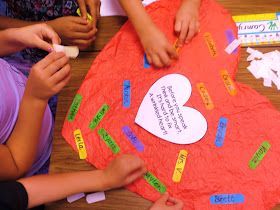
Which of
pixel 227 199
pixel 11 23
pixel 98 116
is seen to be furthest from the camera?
pixel 11 23

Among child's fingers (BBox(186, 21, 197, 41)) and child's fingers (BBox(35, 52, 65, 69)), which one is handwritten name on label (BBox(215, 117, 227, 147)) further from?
child's fingers (BBox(35, 52, 65, 69))

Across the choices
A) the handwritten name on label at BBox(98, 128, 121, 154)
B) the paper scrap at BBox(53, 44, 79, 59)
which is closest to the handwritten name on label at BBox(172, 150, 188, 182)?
the handwritten name on label at BBox(98, 128, 121, 154)

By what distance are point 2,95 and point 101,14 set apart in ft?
1.04

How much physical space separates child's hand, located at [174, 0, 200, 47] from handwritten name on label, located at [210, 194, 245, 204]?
0.34m

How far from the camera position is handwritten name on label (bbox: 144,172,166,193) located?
2.11 feet

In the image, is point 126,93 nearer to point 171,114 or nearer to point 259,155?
point 171,114

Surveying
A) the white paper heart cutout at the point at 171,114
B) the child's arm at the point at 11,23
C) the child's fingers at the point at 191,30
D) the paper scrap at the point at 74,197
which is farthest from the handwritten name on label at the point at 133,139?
the child's arm at the point at 11,23

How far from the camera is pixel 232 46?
726 millimetres

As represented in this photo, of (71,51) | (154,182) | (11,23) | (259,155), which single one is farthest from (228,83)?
(11,23)

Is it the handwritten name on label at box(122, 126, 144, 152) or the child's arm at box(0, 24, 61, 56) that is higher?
the child's arm at box(0, 24, 61, 56)

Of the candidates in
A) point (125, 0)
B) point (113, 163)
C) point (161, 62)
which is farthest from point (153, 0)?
point (113, 163)

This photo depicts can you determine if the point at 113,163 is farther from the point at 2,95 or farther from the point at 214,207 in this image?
the point at 2,95

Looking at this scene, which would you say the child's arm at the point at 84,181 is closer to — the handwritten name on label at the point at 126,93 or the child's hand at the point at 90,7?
the handwritten name on label at the point at 126,93

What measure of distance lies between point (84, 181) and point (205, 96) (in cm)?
31
